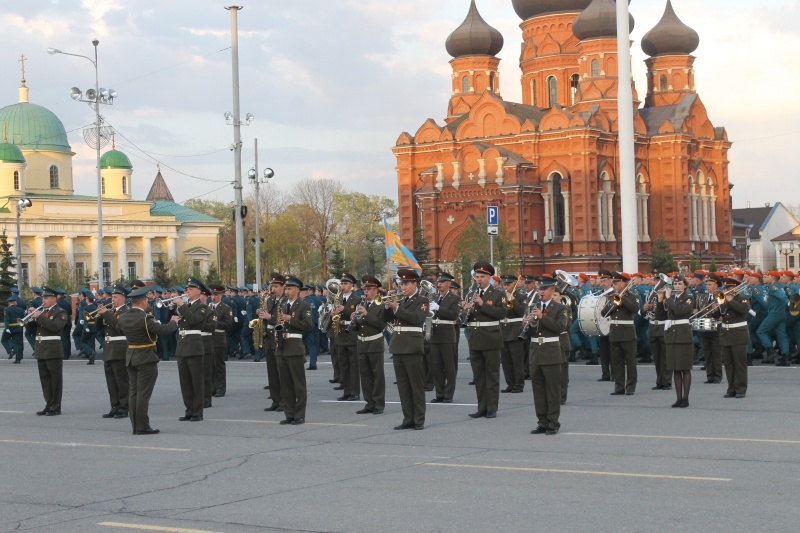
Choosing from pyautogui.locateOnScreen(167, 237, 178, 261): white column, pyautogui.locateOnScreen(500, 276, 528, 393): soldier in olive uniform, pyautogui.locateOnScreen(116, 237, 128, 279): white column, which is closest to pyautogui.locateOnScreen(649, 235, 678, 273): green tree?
pyautogui.locateOnScreen(167, 237, 178, 261): white column

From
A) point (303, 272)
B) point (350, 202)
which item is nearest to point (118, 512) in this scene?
point (303, 272)

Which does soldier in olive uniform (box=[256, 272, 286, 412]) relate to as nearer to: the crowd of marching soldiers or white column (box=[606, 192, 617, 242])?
the crowd of marching soldiers

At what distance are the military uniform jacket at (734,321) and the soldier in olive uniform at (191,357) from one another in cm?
746

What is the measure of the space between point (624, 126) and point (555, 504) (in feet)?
53.0

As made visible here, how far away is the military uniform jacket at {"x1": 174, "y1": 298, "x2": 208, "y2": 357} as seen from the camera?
14.9m

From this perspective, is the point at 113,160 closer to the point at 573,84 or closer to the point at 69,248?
the point at 69,248

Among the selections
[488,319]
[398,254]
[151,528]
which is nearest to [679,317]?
[488,319]

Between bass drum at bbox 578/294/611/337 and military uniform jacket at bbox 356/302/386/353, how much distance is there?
4.34 metres

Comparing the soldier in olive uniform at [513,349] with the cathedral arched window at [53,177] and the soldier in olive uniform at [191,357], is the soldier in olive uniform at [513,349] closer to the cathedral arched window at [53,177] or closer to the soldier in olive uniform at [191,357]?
the soldier in olive uniform at [191,357]

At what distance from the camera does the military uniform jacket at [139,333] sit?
1345 centimetres

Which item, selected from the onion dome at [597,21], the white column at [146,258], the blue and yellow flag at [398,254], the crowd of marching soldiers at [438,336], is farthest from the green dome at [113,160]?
the crowd of marching soldiers at [438,336]

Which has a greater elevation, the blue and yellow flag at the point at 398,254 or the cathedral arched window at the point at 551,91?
the cathedral arched window at the point at 551,91

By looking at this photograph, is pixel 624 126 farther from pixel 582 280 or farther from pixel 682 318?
pixel 682 318

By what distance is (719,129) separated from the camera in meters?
79.2
